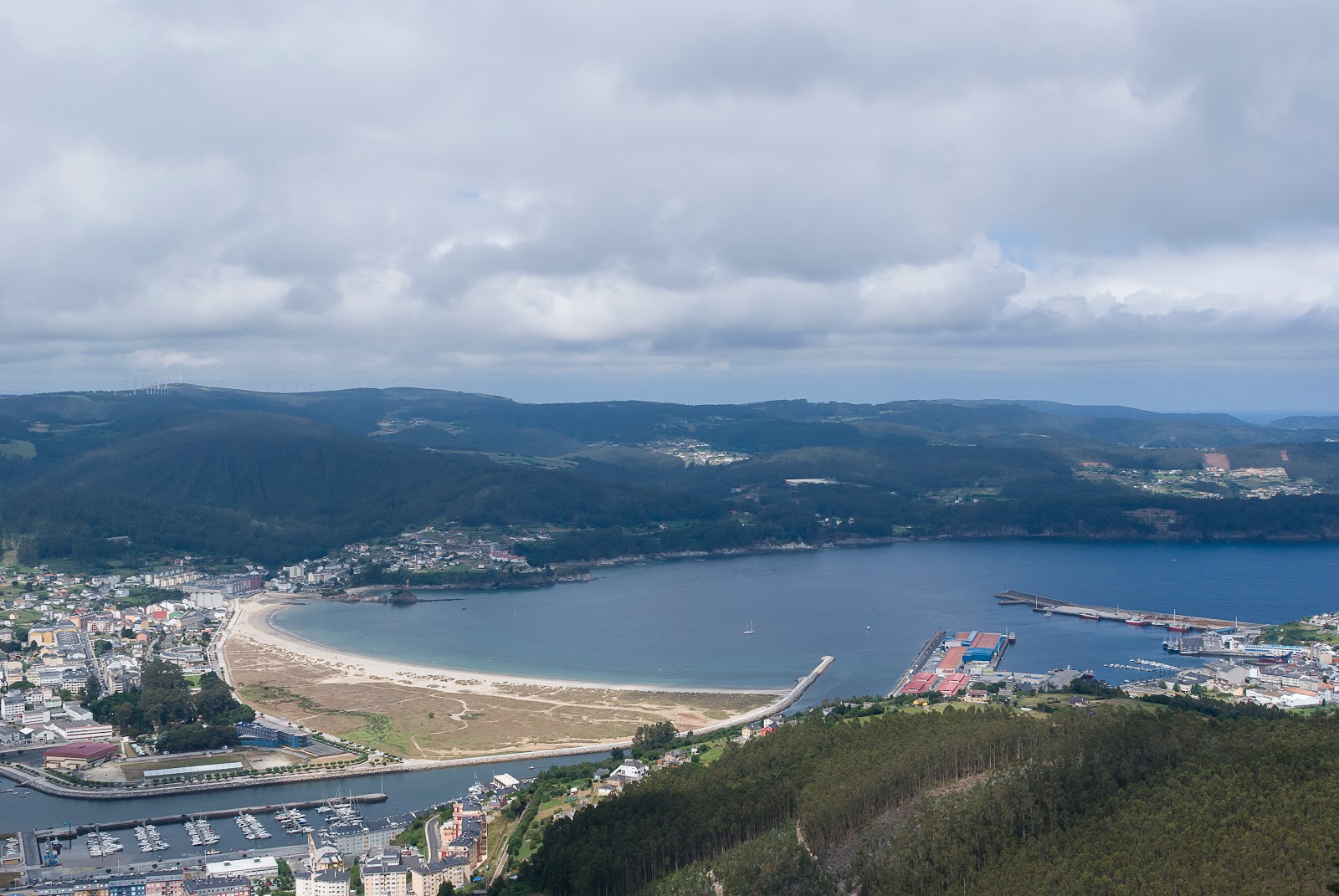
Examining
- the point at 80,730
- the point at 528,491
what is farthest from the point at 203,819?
the point at 528,491

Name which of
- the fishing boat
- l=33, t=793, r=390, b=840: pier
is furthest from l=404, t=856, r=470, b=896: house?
the fishing boat

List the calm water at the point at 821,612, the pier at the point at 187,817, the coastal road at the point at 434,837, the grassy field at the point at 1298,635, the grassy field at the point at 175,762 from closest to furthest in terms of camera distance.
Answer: the coastal road at the point at 434,837 < the pier at the point at 187,817 < the grassy field at the point at 175,762 < the calm water at the point at 821,612 < the grassy field at the point at 1298,635

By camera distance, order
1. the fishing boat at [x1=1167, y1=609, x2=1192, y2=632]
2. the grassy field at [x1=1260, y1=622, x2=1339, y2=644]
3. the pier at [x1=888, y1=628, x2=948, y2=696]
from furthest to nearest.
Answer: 1. the fishing boat at [x1=1167, y1=609, x2=1192, y2=632]
2. the grassy field at [x1=1260, y1=622, x2=1339, y2=644]
3. the pier at [x1=888, y1=628, x2=948, y2=696]

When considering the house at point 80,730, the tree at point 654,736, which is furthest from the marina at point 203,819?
the house at point 80,730

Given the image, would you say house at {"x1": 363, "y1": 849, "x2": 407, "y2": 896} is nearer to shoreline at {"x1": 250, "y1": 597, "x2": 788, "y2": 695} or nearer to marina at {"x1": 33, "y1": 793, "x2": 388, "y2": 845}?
marina at {"x1": 33, "y1": 793, "x2": 388, "y2": 845}

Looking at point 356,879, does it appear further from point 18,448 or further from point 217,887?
point 18,448

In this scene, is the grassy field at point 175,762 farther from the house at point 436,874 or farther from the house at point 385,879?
the house at point 436,874
